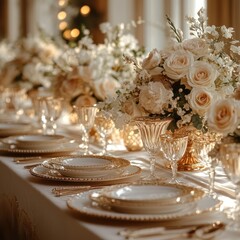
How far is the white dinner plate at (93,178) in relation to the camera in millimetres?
2193

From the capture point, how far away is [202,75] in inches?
88.4

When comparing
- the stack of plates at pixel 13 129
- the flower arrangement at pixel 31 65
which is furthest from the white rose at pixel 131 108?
the flower arrangement at pixel 31 65

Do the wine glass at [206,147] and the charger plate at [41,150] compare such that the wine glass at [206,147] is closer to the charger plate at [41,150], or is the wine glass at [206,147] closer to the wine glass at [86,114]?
the wine glass at [86,114]

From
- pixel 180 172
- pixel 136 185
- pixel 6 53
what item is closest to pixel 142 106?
pixel 180 172

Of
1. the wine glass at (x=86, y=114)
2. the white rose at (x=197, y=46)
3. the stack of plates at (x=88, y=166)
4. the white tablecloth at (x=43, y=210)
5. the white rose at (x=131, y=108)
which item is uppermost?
the white rose at (x=197, y=46)

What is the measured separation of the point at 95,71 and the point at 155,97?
3.79ft

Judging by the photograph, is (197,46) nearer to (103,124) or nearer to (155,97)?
(155,97)

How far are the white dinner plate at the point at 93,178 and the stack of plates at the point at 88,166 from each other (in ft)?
0.07

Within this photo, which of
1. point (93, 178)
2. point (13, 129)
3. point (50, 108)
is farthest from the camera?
point (13, 129)

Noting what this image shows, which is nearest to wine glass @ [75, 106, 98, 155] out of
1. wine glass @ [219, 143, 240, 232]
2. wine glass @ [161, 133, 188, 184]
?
wine glass @ [161, 133, 188, 184]

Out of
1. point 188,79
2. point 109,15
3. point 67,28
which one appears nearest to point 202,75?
point 188,79

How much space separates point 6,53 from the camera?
19.7 feet

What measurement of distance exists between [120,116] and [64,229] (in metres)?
0.66

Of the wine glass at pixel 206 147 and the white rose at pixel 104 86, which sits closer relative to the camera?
the wine glass at pixel 206 147
